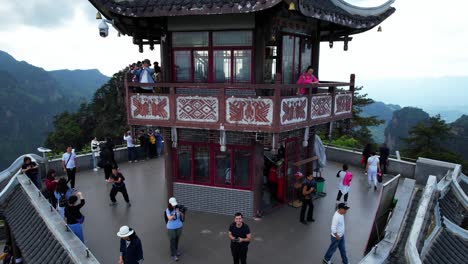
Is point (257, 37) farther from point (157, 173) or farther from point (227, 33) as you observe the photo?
point (157, 173)

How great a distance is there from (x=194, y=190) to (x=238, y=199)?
5.70 feet

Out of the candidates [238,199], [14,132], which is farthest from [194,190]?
[14,132]

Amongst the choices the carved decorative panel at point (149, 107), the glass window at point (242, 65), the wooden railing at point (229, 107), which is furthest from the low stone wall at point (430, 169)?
the carved decorative panel at point (149, 107)

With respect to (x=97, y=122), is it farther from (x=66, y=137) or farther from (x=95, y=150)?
(x=95, y=150)

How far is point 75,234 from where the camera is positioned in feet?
30.5

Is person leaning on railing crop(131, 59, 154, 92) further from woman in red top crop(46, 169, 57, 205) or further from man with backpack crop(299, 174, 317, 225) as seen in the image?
man with backpack crop(299, 174, 317, 225)

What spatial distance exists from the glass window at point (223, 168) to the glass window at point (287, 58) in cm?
342

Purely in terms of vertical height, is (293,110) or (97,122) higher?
(293,110)

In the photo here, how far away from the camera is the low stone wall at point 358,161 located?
16781mm

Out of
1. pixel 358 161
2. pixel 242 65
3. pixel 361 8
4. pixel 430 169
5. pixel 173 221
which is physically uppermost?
pixel 361 8

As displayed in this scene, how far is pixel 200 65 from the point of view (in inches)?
465

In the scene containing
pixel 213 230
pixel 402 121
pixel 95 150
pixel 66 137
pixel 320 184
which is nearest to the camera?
pixel 213 230

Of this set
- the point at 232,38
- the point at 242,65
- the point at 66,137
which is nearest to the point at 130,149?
the point at 242,65

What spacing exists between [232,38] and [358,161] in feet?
37.0
